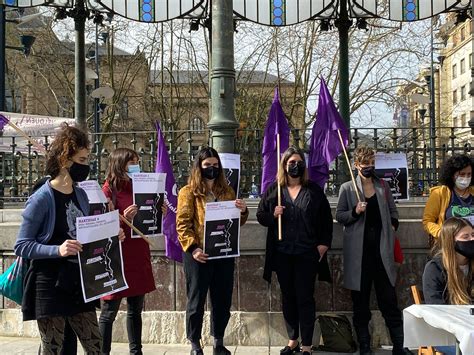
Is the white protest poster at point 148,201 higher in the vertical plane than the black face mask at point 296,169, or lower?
lower

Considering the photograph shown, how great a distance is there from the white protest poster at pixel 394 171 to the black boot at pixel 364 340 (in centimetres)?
157

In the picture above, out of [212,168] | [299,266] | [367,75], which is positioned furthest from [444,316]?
[367,75]

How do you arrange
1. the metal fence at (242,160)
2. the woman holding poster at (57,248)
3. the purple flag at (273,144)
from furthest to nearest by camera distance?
the metal fence at (242,160) → the purple flag at (273,144) → the woman holding poster at (57,248)

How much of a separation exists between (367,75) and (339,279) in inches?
650

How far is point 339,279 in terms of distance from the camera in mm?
6590

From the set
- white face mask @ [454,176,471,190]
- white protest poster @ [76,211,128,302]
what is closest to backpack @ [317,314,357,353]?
white face mask @ [454,176,471,190]

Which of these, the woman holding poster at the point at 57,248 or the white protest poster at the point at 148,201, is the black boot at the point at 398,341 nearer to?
the white protest poster at the point at 148,201

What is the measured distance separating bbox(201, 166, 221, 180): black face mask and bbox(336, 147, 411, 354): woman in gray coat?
1362 mm

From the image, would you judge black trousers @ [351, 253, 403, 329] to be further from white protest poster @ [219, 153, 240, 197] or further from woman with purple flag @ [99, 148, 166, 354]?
woman with purple flag @ [99, 148, 166, 354]

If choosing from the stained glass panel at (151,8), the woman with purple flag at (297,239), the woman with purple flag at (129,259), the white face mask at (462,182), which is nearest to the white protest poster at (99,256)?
the woman with purple flag at (129,259)

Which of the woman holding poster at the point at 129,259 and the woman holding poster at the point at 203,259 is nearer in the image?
the woman holding poster at the point at 129,259

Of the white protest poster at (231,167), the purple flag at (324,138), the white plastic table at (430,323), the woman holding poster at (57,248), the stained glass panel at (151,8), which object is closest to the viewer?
the white plastic table at (430,323)

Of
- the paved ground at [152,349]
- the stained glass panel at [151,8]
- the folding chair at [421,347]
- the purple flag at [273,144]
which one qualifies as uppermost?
the stained glass panel at [151,8]

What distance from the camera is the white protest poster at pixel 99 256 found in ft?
13.1
